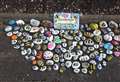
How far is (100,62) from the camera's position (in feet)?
7.95

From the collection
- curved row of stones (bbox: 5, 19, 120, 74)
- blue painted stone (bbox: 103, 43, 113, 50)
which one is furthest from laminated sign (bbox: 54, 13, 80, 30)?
blue painted stone (bbox: 103, 43, 113, 50)

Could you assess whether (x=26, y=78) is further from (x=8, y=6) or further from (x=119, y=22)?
(x=119, y=22)

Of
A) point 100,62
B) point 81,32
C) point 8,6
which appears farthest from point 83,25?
point 8,6

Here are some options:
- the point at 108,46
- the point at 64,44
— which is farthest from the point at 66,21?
the point at 108,46

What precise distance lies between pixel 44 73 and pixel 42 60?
0.22 ft

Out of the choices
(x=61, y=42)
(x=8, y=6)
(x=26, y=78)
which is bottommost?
(x=26, y=78)

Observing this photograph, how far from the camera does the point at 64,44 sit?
2447 millimetres

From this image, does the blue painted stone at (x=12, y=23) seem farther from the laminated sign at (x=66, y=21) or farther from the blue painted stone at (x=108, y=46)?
the blue painted stone at (x=108, y=46)

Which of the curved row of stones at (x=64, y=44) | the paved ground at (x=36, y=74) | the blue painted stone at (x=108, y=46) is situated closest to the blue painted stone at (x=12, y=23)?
the curved row of stones at (x=64, y=44)

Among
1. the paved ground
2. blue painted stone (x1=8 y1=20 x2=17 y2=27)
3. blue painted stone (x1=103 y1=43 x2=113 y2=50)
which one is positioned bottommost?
the paved ground

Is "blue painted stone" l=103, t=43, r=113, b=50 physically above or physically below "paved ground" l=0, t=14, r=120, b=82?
above

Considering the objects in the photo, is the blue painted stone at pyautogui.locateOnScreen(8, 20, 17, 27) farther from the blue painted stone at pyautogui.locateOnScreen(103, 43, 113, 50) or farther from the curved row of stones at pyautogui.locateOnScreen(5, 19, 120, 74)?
the blue painted stone at pyautogui.locateOnScreen(103, 43, 113, 50)

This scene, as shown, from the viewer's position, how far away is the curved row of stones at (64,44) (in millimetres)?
2412

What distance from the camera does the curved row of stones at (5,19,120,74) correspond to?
241 centimetres
